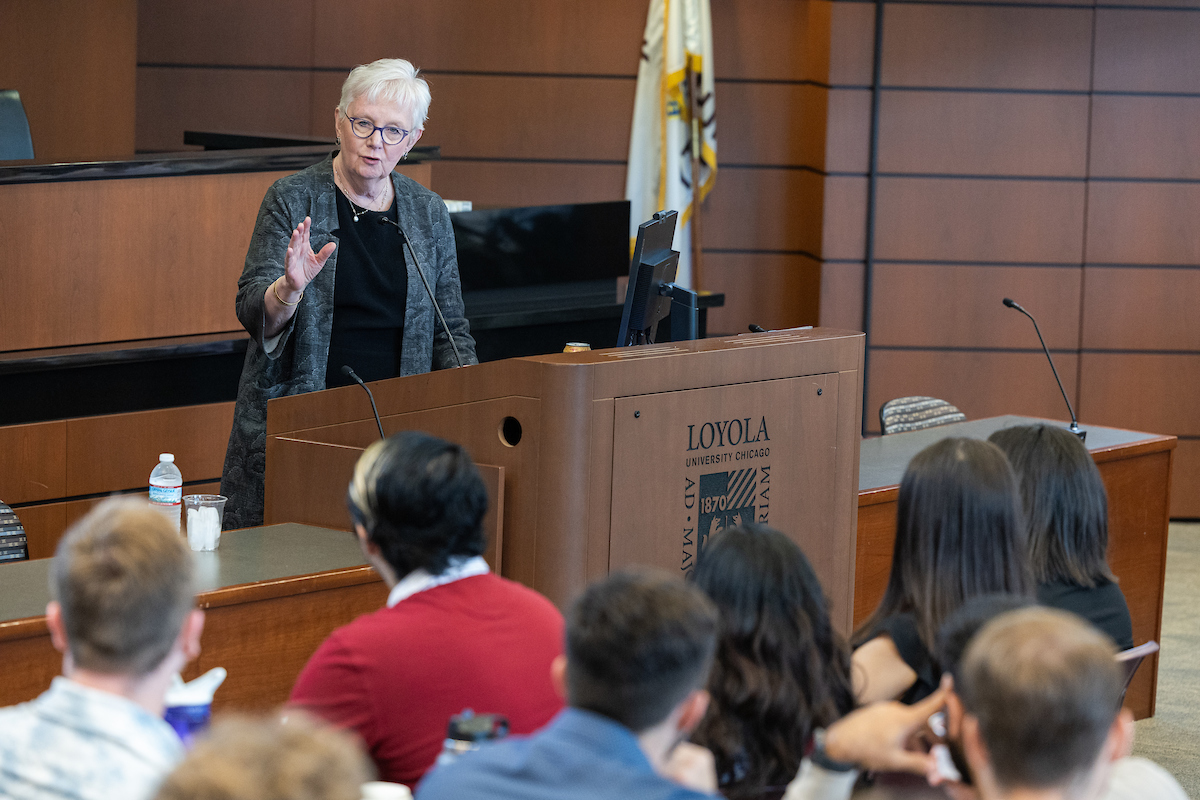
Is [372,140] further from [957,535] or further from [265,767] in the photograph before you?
[265,767]

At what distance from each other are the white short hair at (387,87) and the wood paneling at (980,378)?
4.03 meters

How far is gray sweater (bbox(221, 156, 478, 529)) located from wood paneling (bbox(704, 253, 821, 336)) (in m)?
3.95

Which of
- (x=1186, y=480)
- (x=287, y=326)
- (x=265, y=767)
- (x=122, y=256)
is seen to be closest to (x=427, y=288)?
(x=287, y=326)

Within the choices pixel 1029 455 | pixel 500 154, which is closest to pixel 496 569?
pixel 1029 455

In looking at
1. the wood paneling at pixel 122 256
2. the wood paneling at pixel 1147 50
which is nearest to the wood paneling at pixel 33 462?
the wood paneling at pixel 122 256

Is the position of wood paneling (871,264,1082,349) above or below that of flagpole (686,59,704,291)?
below

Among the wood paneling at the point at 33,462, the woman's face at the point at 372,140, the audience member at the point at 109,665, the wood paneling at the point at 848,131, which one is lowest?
the wood paneling at the point at 33,462

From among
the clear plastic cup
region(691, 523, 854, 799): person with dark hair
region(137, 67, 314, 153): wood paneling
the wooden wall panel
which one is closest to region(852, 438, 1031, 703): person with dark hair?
region(691, 523, 854, 799): person with dark hair

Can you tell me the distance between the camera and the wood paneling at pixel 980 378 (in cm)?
654

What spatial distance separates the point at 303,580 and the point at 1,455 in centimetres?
207

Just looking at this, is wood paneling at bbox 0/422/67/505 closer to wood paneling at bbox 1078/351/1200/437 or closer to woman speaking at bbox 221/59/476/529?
woman speaking at bbox 221/59/476/529

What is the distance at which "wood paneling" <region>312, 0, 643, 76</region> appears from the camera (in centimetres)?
658

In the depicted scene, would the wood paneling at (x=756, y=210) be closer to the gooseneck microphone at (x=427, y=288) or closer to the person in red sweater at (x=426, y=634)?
the gooseneck microphone at (x=427, y=288)

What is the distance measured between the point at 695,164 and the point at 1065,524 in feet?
15.0
